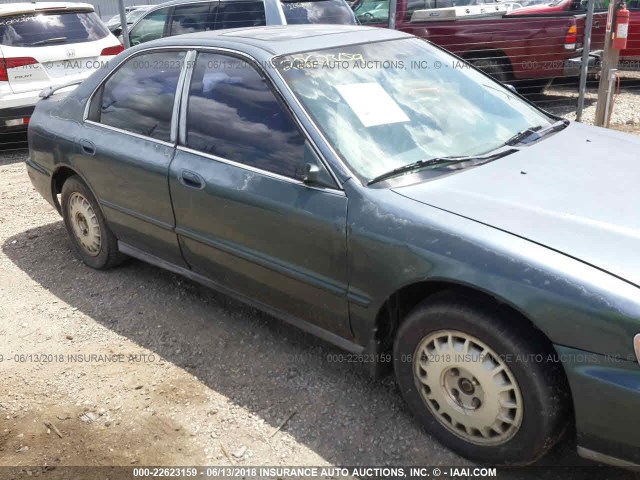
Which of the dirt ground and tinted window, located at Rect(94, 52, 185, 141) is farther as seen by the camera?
tinted window, located at Rect(94, 52, 185, 141)

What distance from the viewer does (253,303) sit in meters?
3.38

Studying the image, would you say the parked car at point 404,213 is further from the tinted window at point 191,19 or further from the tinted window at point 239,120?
the tinted window at point 191,19

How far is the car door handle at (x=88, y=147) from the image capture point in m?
4.07

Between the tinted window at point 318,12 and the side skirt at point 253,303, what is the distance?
166 inches

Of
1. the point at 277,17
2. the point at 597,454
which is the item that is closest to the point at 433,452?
the point at 597,454

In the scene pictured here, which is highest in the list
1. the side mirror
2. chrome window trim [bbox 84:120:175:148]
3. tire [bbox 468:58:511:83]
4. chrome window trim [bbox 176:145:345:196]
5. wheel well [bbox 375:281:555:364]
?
the side mirror

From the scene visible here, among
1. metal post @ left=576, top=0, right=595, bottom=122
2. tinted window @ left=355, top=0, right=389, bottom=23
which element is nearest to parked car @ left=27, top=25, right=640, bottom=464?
metal post @ left=576, top=0, right=595, bottom=122

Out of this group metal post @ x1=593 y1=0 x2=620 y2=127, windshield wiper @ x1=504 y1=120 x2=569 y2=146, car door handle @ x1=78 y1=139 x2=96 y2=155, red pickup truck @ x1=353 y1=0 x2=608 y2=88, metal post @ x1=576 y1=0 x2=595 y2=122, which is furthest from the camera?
red pickup truck @ x1=353 y1=0 x2=608 y2=88

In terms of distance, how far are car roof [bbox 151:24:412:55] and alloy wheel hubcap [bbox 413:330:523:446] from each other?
167 centimetres

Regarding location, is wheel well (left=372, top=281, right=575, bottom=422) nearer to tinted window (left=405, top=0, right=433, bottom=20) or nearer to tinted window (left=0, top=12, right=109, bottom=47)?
tinted window (left=0, top=12, right=109, bottom=47)

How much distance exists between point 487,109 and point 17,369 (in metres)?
2.90

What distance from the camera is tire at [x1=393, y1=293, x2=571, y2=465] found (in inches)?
92.1

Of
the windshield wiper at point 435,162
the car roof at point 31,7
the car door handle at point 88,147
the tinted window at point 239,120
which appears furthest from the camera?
the car roof at point 31,7

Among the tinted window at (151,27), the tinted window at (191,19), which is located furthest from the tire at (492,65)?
the tinted window at (151,27)
